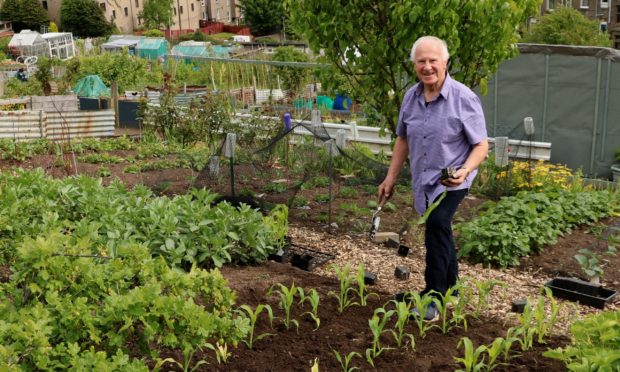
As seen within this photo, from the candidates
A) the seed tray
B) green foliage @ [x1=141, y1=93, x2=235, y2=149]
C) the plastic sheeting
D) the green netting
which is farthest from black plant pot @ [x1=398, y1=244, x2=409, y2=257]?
the green netting

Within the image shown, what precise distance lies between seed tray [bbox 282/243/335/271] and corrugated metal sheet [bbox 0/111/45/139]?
8280 millimetres

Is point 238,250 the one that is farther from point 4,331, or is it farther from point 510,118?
point 510,118

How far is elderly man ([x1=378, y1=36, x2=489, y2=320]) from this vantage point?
17.7 feet

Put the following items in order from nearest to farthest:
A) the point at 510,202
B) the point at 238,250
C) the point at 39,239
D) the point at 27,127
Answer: the point at 39,239 → the point at 238,250 → the point at 510,202 → the point at 27,127

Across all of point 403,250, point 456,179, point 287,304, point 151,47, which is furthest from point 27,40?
point 456,179

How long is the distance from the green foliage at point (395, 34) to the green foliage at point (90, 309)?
358cm

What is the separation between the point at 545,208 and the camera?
8164 mm

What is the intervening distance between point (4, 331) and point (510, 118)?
493 inches

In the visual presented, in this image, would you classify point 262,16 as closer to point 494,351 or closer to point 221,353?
point 221,353

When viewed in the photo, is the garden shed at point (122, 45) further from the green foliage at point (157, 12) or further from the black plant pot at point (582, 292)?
the black plant pot at point (582, 292)

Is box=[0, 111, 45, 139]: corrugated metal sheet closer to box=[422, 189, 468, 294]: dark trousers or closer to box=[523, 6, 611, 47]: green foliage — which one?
box=[422, 189, 468, 294]: dark trousers

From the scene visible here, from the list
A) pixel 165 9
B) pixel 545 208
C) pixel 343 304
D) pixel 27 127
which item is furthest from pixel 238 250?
pixel 165 9

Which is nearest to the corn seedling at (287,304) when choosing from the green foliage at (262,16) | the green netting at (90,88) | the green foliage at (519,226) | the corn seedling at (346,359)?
the corn seedling at (346,359)

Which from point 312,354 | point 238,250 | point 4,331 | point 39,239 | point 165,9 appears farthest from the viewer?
point 165,9
